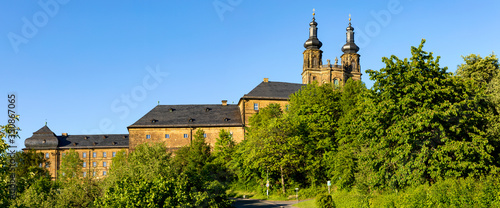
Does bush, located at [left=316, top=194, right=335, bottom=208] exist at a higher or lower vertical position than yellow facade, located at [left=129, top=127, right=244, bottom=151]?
lower

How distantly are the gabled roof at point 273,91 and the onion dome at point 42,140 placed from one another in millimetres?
49018

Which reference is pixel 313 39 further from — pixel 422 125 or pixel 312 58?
pixel 422 125

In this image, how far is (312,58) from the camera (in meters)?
93.3

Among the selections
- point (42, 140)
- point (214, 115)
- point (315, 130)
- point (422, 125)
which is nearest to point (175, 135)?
point (214, 115)

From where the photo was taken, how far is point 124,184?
72.0 ft

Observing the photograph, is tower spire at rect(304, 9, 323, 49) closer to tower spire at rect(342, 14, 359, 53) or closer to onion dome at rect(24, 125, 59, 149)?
tower spire at rect(342, 14, 359, 53)

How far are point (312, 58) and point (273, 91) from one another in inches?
841

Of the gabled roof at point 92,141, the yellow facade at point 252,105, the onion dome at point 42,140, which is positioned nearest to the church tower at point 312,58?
the yellow facade at point 252,105

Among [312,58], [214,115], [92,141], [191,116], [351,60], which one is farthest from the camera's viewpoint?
[92,141]

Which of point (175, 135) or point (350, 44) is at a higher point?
point (350, 44)

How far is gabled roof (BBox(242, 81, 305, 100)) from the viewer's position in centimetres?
7325

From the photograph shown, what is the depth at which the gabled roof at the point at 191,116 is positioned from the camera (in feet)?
236

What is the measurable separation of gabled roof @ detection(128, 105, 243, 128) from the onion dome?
34.7 meters

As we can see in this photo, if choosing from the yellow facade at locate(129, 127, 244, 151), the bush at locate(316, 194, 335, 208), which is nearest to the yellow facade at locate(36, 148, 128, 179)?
the yellow facade at locate(129, 127, 244, 151)
